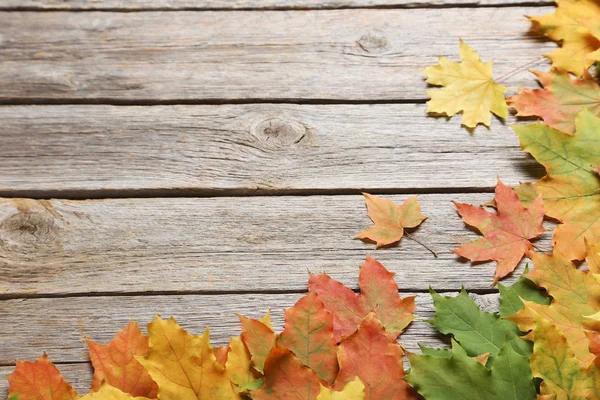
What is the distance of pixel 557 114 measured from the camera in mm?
1303

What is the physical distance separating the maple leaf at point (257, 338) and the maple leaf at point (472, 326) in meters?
0.31

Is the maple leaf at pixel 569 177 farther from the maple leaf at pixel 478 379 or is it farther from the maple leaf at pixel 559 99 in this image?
the maple leaf at pixel 478 379

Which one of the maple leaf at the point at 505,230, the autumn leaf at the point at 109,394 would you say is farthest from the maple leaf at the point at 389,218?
the autumn leaf at the point at 109,394

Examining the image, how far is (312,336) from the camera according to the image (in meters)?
1.04

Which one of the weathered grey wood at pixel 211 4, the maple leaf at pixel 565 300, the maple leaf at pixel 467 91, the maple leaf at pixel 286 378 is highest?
the weathered grey wood at pixel 211 4

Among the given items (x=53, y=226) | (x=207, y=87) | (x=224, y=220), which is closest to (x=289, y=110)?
(x=207, y=87)

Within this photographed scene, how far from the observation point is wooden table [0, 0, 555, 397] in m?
1.16

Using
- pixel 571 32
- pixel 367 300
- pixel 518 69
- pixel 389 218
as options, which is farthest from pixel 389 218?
pixel 571 32

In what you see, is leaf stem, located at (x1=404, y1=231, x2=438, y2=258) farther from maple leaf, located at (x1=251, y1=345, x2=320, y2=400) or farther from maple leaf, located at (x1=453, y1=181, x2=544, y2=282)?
maple leaf, located at (x1=251, y1=345, x2=320, y2=400)

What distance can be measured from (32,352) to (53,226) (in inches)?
10.7

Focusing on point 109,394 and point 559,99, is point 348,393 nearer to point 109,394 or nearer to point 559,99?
point 109,394

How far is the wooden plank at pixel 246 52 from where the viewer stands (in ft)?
4.63

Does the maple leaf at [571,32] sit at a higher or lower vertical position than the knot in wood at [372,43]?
lower

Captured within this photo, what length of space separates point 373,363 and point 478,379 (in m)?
0.18
